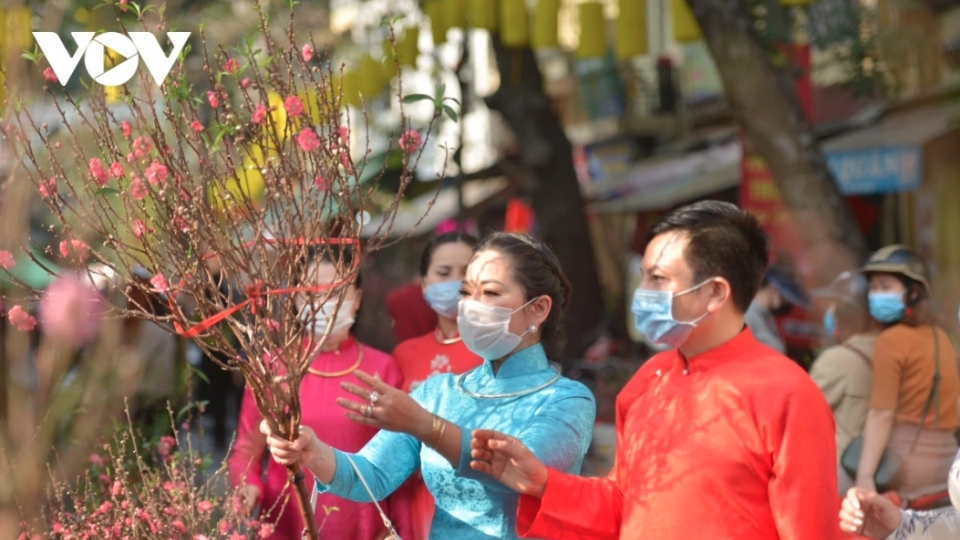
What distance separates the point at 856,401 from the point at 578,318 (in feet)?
20.9

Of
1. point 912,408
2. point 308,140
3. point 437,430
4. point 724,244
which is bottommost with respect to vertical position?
point 912,408

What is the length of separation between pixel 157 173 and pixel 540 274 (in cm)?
108

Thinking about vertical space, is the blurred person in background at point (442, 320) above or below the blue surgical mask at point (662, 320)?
below

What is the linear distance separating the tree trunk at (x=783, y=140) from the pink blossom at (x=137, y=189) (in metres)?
5.54

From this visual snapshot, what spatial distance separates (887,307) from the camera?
199 inches

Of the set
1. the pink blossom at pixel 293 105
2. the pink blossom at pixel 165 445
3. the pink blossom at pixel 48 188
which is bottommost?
the pink blossom at pixel 165 445

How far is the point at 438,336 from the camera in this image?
14.5 ft

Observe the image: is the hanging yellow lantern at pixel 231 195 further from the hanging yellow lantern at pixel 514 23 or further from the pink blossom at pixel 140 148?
the hanging yellow lantern at pixel 514 23

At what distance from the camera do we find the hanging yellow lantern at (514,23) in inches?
385

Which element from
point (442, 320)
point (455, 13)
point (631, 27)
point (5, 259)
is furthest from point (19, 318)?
point (455, 13)

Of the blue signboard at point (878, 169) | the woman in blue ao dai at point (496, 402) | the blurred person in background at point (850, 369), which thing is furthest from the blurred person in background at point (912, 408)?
the blue signboard at point (878, 169)

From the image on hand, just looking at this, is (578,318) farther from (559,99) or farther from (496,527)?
(559,99)

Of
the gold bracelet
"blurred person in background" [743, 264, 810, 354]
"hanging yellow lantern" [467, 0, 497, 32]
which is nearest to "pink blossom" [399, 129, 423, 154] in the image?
the gold bracelet

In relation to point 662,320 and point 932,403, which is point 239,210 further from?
point 932,403
